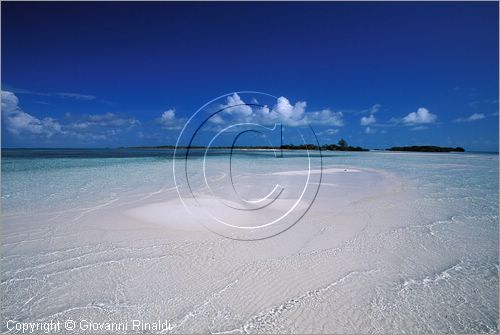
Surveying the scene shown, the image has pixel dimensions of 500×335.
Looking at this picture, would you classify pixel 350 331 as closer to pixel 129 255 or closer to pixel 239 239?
pixel 239 239

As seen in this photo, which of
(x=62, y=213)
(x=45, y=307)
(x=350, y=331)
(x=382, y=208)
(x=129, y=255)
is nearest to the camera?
(x=350, y=331)

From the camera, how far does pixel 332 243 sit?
5.39m

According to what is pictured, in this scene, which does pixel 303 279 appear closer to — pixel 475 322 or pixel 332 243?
pixel 332 243

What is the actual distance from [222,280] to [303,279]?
126cm

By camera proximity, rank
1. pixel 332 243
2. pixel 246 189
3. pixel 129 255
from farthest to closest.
A: pixel 246 189
pixel 332 243
pixel 129 255

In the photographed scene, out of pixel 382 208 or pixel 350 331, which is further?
pixel 382 208

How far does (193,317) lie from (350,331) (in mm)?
1900

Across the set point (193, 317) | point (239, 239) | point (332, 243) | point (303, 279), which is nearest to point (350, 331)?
point (303, 279)

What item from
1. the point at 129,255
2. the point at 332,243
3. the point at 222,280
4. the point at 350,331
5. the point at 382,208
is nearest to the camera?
the point at 350,331

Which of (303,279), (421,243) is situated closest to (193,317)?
(303,279)

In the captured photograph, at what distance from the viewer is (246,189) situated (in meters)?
11.6

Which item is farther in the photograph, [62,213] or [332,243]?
[62,213]

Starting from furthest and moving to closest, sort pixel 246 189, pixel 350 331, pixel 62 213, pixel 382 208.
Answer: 1. pixel 246 189
2. pixel 382 208
3. pixel 62 213
4. pixel 350 331

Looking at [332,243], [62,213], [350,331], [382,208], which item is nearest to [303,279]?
[350,331]
